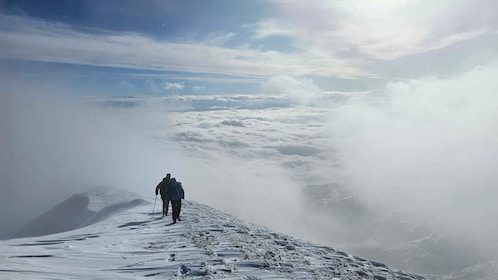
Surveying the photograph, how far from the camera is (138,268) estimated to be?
42.3 feet

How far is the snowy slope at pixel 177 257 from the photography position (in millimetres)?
12383

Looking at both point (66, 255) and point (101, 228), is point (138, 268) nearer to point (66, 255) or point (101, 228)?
point (66, 255)

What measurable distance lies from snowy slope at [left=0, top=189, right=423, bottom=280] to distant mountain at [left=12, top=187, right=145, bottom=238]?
1215 centimetres

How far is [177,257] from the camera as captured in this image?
14258 millimetres

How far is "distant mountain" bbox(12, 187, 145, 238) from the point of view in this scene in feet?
108

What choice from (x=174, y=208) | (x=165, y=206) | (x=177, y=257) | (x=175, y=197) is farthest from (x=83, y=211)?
(x=177, y=257)

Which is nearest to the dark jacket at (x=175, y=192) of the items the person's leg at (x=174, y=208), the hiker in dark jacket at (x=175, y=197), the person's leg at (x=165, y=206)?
the hiker in dark jacket at (x=175, y=197)

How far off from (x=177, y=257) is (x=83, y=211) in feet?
89.6

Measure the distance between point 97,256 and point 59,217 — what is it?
33592mm

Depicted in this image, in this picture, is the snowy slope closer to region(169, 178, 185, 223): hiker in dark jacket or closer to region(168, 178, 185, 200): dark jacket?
region(169, 178, 185, 223): hiker in dark jacket

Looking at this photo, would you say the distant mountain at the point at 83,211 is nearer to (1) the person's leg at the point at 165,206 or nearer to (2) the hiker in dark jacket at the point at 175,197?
(1) the person's leg at the point at 165,206

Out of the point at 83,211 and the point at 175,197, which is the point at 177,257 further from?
the point at 83,211

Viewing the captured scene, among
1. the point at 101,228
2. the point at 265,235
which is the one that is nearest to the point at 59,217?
the point at 101,228

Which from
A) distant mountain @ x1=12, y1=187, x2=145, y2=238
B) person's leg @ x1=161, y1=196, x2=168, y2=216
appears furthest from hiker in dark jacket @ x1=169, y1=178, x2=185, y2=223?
distant mountain @ x1=12, y1=187, x2=145, y2=238
